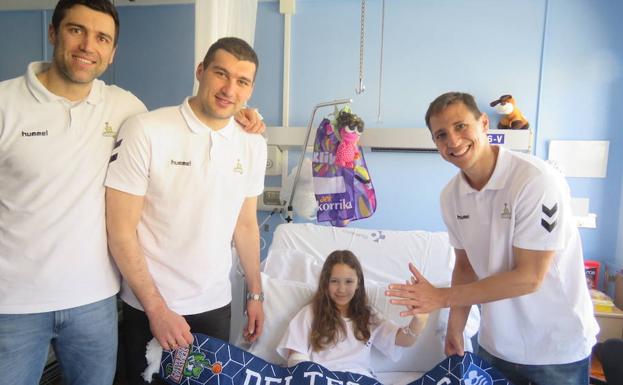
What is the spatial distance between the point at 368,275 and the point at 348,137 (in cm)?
89

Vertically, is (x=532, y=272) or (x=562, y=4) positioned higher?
(x=562, y=4)

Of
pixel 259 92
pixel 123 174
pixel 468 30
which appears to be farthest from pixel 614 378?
pixel 259 92

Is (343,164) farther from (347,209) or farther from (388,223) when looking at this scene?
(388,223)

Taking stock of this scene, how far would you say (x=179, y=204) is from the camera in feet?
4.03

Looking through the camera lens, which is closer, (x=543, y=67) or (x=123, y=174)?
(x=123, y=174)

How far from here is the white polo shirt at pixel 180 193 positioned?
118 cm

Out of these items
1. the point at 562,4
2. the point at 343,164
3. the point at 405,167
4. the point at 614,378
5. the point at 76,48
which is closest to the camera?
the point at 76,48

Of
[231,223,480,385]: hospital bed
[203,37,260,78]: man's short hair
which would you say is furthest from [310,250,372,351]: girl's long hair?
[203,37,260,78]: man's short hair

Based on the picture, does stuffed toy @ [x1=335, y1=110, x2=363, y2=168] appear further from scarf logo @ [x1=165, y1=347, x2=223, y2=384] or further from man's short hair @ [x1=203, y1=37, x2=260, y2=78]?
scarf logo @ [x1=165, y1=347, x2=223, y2=384]

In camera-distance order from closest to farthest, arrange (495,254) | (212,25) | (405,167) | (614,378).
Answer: (495,254) < (614,378) < (212,25) < (405,167)

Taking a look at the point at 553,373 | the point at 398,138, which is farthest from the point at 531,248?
the point at 398,138

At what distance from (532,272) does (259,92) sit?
2.55 metres

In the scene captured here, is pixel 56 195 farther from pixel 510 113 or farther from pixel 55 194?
pixel 510 113

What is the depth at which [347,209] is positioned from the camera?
239 cm
